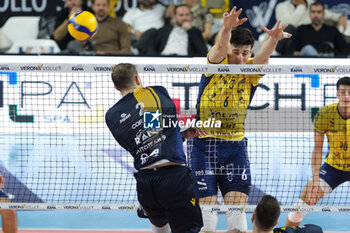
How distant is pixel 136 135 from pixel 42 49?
7.07 meters

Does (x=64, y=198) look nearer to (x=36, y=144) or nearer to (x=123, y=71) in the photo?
(x=36, y=144)

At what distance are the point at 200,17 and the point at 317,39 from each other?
236 centimetres

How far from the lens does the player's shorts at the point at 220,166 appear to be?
23.0 ft

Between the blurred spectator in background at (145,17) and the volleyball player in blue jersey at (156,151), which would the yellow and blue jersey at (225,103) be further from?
the blurred spectator in background at (145,17)

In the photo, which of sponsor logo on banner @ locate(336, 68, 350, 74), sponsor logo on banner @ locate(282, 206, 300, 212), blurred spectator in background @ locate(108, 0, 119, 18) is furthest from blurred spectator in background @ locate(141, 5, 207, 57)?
sponsor logo on banner @ locate(282, 206, 300, 212)

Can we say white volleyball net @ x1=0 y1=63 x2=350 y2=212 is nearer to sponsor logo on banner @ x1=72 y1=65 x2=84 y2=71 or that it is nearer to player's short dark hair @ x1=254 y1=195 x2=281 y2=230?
sponsor logo on banner @ x1=72 y1=65 x2=84 y2=71

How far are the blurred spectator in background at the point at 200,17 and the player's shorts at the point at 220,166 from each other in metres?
6.35

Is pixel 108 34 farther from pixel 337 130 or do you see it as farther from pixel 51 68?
pixel 337 130

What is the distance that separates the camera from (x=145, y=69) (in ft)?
23.9

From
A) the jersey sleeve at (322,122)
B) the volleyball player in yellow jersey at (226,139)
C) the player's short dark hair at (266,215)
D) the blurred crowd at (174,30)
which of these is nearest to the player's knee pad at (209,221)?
the volleyball player in yellow jersey at (226,139)

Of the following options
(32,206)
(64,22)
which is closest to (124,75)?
(32,206)

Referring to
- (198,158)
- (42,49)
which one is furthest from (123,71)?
(42,49)

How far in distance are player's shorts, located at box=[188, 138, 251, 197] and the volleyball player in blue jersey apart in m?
0.76

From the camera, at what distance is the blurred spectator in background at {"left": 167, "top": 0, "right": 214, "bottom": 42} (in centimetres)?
1326
